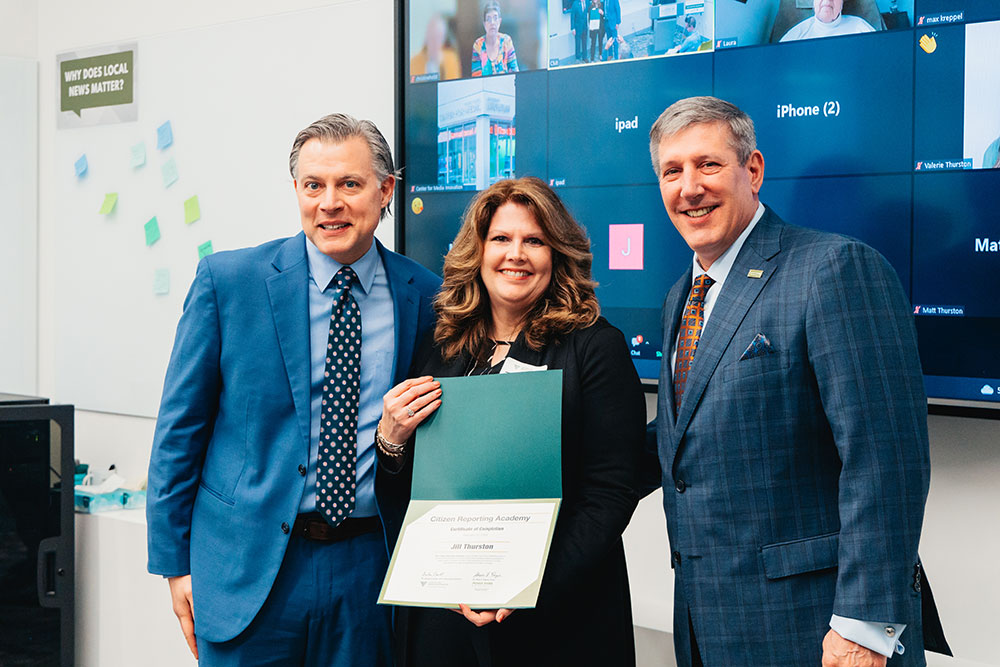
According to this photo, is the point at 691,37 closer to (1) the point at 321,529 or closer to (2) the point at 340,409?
(2) the point at 340,409

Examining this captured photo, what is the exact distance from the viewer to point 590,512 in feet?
5.54

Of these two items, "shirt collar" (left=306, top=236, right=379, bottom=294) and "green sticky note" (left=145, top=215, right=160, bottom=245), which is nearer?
"shirt collar" (left=306, top=236, right=379, bottom=294)

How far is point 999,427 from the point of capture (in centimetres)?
210

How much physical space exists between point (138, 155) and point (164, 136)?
168mm

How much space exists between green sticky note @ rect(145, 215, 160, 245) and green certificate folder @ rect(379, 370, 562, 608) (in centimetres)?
234

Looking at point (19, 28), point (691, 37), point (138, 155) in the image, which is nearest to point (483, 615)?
point (691, 37)

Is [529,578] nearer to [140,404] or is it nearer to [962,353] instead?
[962,353]

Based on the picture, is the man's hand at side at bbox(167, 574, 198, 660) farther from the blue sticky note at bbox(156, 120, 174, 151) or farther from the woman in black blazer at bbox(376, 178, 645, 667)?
the blue sticky note at bbox(156, 120, 174, 151)

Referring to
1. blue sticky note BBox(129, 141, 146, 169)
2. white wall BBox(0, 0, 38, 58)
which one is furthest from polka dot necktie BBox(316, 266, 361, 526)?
white wall BBox(0, 0, 38, 58)

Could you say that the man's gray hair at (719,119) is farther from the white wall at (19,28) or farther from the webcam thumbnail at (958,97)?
the white wall at (19,28)

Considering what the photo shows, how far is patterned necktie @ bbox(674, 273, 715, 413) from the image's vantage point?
1.77 m

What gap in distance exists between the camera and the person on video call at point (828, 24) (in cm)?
213

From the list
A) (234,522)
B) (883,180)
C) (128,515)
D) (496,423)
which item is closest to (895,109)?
(883,180)

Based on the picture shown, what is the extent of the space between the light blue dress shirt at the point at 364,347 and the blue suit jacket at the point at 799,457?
0.61 metres
